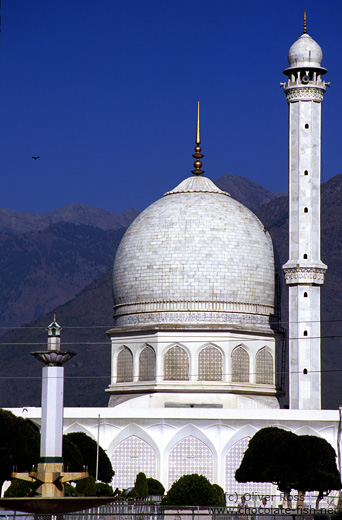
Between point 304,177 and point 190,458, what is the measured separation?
10925 mm

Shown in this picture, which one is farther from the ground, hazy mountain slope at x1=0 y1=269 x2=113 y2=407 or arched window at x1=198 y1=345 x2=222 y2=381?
hazy mountain slope at x1=0 y1=269 x2=113 y2=407

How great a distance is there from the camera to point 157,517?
3133 centimetres

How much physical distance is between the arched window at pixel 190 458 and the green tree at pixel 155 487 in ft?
3.61

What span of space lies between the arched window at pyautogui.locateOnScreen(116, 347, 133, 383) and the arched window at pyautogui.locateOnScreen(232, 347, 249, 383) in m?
3.95

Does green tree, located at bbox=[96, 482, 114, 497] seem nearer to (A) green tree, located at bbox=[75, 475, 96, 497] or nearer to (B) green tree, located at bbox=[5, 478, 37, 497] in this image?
(A) green tree, located at bbox=[75, 475, 96, 497]

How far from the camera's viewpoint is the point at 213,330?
1871 inches

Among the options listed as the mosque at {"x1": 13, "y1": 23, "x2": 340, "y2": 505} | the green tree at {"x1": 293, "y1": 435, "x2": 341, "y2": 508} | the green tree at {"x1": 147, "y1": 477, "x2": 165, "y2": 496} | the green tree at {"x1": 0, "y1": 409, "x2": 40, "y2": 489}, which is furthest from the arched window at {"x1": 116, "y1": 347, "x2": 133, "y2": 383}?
the green tree at {"x1": 293, "y1": 435, "x2": 341, "y2": 508}

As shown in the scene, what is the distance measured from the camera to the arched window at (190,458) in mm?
45500

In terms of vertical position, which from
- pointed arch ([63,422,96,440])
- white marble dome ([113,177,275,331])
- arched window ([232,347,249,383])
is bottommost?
pointed arch ([63,422,96,440])

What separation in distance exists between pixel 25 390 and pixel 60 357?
313 ft

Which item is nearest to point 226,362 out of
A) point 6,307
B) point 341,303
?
point 341,303

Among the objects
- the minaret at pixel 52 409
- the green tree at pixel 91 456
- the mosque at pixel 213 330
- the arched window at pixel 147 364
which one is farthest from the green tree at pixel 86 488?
the arched window at pixel 147 364

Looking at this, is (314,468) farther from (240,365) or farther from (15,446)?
(15,446)

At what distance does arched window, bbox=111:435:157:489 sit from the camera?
45.5 meters
